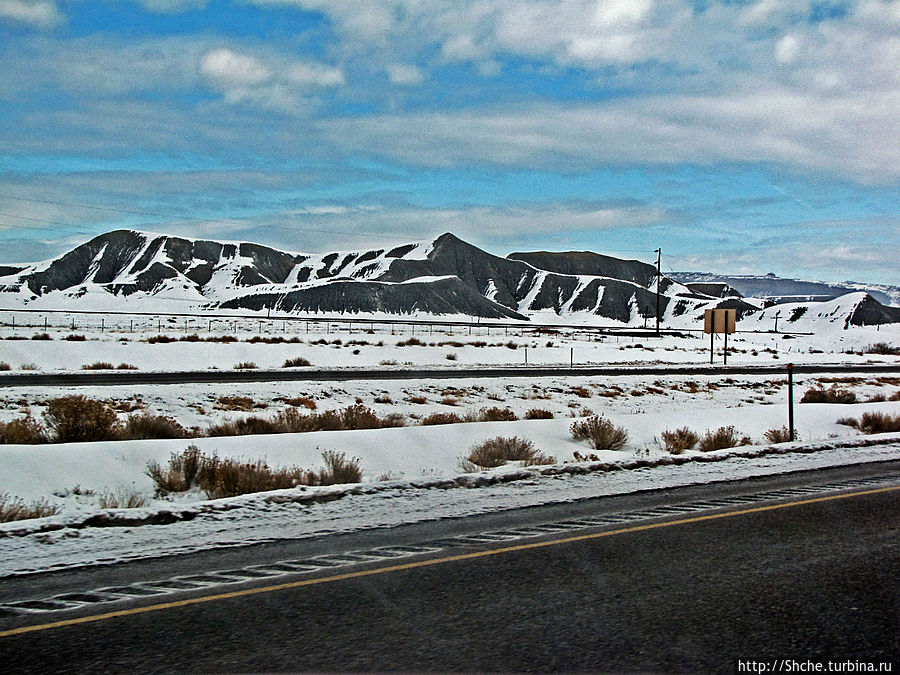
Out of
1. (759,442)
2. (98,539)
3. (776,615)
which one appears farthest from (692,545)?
(759,442)

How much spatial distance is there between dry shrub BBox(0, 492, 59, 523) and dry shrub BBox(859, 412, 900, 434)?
16243 mm

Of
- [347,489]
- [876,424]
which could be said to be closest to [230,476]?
[347,489]

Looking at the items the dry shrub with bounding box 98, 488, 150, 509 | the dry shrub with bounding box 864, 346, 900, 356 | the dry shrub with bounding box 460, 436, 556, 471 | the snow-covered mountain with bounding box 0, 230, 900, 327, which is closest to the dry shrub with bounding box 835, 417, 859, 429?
the dry shrub with bounding box 460, 436, 556, 471

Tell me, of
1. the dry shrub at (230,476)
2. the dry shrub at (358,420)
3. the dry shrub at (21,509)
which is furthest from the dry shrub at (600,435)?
the dry shrub at (21,509)

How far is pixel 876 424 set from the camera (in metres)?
17.6

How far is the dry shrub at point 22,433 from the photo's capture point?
13430mm

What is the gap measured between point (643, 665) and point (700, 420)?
14.8m

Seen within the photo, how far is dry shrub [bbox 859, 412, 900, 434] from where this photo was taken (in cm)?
1739

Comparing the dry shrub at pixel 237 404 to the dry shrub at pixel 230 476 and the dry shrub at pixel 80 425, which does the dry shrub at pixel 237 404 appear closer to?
the dry shrub at pixel 80 425

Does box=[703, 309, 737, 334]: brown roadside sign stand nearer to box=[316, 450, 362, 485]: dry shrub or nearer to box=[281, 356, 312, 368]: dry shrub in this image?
box=[281, 356, 312, 368]: dry shrub

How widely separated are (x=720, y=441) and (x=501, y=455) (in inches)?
186

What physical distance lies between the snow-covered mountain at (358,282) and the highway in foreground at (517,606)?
117298mm

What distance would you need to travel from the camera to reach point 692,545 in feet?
22.8

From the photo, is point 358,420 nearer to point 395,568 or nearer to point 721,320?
point 395,568
